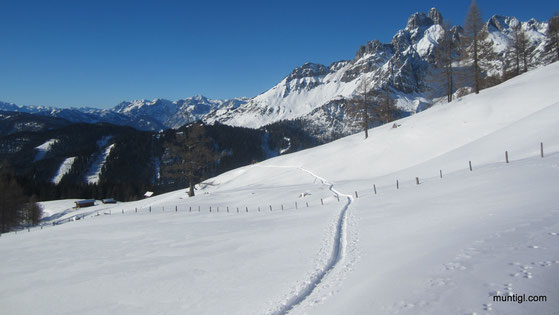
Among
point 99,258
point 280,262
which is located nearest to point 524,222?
point 280,262

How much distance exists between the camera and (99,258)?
15312 millimetres

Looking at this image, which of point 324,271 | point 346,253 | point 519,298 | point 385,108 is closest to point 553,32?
point 385,108

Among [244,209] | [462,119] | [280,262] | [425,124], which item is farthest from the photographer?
[425,124]

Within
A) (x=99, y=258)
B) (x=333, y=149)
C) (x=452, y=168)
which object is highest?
Result: (x=333, y=149)

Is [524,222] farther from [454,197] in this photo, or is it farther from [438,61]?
[438,61]

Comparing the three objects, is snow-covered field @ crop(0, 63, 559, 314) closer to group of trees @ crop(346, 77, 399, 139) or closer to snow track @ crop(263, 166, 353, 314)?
snow track @ crop(263, 166, 353, 314)

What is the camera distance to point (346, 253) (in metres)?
11.8

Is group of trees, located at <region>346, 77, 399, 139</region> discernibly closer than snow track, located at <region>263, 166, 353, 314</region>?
No

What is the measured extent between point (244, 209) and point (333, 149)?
90.6 ft

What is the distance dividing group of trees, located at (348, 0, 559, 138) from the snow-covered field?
47.5 feet

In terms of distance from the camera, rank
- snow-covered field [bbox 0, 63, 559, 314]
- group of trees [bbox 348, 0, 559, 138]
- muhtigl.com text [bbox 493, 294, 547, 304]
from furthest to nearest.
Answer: group of trees [bbox 348, 0, 559, 138] → snow-covered field [bbox 0, 63, 559, 314] → muhtigl.com text [bbox 493, 294, 547, 304]

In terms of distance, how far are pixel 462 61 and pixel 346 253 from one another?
1709 inches

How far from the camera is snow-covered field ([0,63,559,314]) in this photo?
716cm

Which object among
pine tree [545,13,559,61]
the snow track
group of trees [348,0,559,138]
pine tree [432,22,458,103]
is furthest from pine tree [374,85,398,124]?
the snow track
